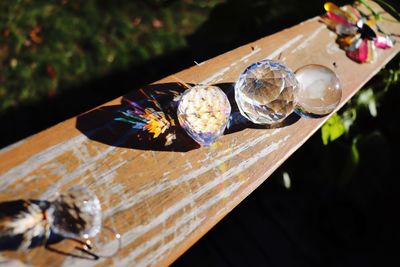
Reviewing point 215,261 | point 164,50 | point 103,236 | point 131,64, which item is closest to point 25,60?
point 131,64

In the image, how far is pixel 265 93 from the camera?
114 cm

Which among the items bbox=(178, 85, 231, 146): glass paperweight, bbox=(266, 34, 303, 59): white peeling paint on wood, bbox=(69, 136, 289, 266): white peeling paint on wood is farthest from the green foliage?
bbox=(69, 136, 289, 266): white peeling paint on wood

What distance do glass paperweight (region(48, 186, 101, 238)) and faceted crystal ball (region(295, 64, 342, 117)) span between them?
0.72 m

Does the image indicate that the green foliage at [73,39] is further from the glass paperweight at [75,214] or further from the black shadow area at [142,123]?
the glass paperweight at [75,214]

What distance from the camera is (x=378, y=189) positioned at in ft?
7.49

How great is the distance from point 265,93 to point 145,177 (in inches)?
17.1

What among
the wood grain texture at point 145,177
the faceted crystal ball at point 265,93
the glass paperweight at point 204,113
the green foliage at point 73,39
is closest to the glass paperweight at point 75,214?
the wood grain texture at point 145,177

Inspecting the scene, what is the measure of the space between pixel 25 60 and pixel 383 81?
205 cm

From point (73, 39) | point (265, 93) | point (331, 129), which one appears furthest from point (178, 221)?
point (73, 39)

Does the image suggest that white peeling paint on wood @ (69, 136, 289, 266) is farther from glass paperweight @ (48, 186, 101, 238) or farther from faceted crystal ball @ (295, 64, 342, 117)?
faceted crystal ball @ (295, 64, 342, 117)

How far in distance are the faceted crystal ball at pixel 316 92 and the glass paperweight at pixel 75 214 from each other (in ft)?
2.35

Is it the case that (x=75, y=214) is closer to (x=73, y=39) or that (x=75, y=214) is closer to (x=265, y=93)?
(x=265, y=93)

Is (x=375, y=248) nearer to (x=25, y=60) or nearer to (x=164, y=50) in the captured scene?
(x=164, y=50)

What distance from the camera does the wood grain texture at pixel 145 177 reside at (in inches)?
36.8
